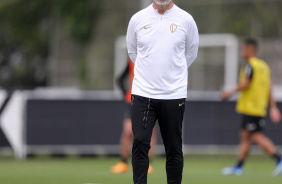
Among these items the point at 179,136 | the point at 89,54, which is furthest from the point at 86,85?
the point at 179,136

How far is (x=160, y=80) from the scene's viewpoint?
746cm

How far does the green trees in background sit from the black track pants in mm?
31367

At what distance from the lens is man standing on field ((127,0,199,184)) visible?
7.47 metres

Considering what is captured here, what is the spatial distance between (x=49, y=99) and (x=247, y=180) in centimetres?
675

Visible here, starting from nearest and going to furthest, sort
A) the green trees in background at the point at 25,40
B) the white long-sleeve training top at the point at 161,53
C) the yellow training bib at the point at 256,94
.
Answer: the white long-sleeve training top at the point at 161,53 → the yellow training bib at the point at 256,94 → the green trees in background at the point at 25,40

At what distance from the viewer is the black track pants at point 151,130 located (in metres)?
Result: 7.47

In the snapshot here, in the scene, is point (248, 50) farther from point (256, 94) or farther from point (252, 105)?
point (252, 105)

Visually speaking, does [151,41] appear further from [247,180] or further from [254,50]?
[254,50]

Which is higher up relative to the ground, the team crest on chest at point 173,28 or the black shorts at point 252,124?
the team crest on chest at point 173,28

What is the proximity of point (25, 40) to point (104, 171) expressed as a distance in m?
37.4

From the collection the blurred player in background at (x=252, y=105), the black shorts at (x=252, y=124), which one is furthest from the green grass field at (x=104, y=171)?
the black shorts at (x=252, y=124)

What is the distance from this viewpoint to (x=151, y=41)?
7.50m

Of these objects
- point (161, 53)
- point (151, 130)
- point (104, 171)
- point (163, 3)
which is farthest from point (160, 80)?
point (104, 171)

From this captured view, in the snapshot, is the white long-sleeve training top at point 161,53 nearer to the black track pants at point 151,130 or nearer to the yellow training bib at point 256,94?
the black track pants at point 151,130
